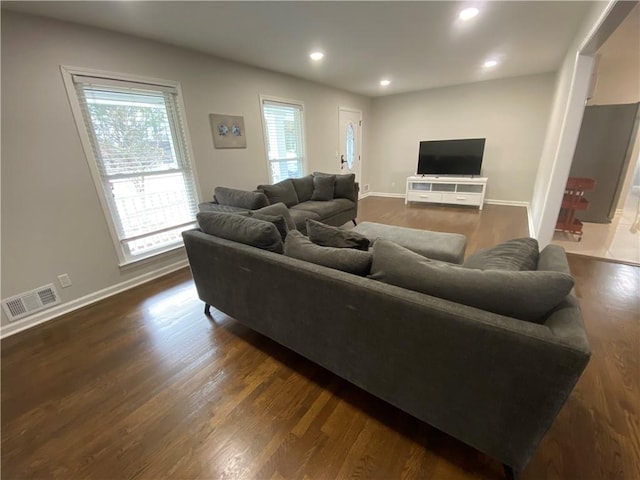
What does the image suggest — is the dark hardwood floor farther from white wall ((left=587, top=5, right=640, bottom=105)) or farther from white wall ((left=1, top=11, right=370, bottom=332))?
white wall ((left=587, top=5, right=640, bottom=105))

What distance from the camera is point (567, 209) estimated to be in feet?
12.2

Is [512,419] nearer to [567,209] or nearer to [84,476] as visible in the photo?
[84,476]

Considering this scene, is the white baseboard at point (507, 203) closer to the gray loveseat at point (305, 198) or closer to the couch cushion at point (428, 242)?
the gray loveseat at point (305, 198)

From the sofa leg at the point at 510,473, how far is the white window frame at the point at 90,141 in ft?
10.9

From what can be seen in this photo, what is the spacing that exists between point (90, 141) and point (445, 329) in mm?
3172

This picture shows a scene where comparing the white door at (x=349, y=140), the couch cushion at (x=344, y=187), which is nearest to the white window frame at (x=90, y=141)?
the couch cushion at (x=344, y=187)

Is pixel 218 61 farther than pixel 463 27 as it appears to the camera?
Yes

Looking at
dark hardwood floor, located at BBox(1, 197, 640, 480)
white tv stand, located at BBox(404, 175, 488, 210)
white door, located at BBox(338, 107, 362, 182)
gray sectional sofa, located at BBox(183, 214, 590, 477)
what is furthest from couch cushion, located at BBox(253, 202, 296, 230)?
white tv stand, located at BBox(404, 175, 488, 210)

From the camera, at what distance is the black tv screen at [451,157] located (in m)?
5.28

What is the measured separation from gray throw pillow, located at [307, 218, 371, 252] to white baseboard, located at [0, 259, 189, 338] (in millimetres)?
2331

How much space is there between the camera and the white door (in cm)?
584

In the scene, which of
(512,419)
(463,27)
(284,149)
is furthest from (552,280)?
(284,149)

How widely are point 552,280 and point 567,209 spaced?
3914mm

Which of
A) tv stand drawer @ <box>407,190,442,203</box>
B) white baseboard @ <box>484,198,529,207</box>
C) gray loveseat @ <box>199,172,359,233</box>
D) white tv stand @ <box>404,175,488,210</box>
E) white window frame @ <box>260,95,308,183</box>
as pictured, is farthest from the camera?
tv stand drawer @ <box>407,190,442,203</box>
